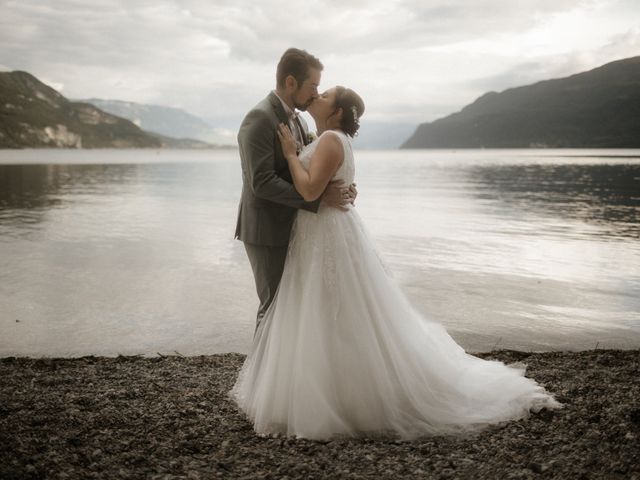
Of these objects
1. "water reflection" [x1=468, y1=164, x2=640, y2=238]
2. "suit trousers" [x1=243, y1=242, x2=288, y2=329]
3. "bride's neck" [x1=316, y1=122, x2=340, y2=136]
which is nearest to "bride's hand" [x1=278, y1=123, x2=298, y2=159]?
"bride's neck" [x1=316, y1=122, x2=340, y2=136]

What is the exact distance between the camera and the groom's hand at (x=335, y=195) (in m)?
4.37

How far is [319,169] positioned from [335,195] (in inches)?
12.1

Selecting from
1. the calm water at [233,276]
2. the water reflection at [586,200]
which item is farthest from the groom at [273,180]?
the water reflection at [586,200]

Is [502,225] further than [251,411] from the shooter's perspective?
Yes

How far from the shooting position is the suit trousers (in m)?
4.57

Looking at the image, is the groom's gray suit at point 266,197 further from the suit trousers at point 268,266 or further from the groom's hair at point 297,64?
the groom's hair at point 297,64

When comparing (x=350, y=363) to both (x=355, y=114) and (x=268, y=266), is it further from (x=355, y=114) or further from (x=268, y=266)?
(x=355, y=114)

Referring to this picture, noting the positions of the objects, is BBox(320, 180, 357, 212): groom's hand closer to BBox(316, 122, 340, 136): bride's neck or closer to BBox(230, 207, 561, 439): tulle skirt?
BBox(230, 207, 561, 439): tulle skirt

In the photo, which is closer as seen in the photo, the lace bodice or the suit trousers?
the lace bodice

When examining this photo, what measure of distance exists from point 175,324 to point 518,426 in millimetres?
5373

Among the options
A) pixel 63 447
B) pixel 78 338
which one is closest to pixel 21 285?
pixel 78 338

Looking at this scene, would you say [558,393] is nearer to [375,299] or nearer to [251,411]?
[375,299]

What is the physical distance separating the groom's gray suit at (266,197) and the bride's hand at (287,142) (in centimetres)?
7

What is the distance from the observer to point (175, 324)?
8070 millimetres
